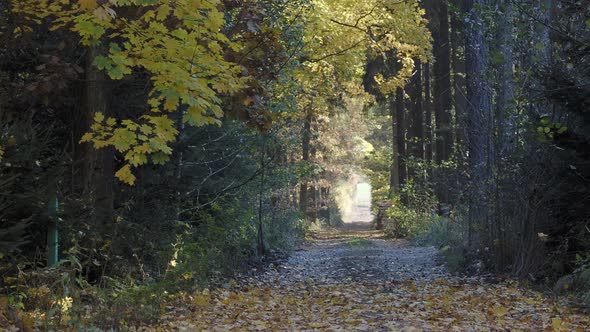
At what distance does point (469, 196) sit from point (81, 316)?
30.5 feet

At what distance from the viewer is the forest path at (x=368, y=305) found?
7.73 metres

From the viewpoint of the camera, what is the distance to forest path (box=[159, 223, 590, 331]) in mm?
7727

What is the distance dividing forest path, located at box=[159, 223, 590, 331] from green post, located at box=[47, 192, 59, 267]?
1472 millimetres

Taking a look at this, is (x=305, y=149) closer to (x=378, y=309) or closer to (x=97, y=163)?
(x=97, y=163)

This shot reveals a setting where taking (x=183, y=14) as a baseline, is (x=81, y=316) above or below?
below

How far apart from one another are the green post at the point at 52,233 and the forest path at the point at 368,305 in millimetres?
1472

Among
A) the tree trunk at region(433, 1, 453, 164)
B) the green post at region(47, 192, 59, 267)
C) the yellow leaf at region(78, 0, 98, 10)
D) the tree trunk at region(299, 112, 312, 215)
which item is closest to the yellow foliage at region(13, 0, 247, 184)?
the yellow leaf at region(78, 0, 98, 10)

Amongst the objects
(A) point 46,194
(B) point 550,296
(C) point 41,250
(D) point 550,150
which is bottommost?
(B) point 550,296

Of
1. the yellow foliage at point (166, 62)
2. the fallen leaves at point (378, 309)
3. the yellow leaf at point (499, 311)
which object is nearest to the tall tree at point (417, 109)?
the fallen leaves at point (378, 309)

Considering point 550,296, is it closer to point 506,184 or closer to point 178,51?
point 506,184

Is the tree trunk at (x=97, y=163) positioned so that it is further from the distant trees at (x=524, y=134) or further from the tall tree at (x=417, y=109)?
the tall tree at (x=417, y=109)

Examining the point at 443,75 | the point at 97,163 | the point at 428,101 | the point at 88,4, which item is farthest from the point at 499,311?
the point at 428,101

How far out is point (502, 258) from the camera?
12.1 m

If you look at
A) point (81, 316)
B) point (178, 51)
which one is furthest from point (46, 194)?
point (178, 51)
